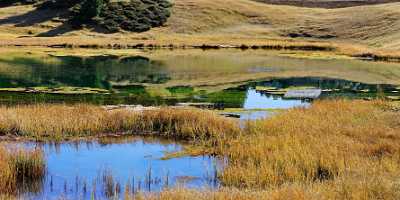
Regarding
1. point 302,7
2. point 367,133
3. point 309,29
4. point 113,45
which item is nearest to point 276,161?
point 367,133

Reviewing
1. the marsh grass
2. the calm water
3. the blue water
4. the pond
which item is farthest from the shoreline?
the calm water

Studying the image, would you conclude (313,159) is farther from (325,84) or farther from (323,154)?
(325,84)

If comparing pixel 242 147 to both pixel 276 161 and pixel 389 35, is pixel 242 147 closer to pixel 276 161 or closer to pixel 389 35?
pixel 276 161

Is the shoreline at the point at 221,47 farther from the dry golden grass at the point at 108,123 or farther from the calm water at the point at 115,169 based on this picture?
the calm water at the point at 115,169

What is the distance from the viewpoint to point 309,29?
320 ft

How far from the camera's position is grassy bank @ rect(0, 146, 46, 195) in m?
15.3

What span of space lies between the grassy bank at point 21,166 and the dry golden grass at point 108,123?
4.69 m

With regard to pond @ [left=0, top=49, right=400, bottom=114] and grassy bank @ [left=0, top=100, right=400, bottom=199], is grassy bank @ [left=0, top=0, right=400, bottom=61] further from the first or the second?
grassy bank @ [left=0, top=100, right=400, bottom=199]

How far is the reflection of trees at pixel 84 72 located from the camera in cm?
4100

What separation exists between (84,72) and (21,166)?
31856 millimetres

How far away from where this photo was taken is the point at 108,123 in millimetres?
22859

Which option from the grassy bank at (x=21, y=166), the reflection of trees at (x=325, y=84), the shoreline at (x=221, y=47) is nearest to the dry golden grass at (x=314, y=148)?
the grassy bank at (x=21, y=166)

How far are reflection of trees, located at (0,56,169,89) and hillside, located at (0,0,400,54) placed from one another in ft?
69.3

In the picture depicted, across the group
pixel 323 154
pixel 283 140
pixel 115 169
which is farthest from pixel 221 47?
pixel 323 154
